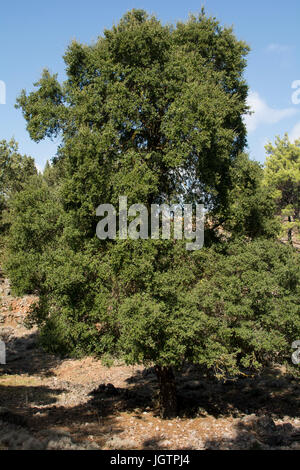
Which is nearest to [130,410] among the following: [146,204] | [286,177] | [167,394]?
[167,394]

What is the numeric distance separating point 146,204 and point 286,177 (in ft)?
90.1

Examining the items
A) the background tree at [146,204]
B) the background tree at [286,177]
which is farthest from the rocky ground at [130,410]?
the background tree at [286,177]

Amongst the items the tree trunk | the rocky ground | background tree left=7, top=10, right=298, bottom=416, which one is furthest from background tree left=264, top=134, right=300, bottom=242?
the tree trunk

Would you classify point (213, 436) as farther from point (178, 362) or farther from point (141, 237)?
point (141, 237)

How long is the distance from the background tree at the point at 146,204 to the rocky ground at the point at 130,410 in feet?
6.68

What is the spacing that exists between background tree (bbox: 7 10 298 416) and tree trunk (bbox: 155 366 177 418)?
5 centimetres

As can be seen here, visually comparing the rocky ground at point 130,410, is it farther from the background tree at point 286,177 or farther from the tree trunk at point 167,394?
the background tree at point 286,177

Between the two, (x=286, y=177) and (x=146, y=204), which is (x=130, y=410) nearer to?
(x=146, y=204)

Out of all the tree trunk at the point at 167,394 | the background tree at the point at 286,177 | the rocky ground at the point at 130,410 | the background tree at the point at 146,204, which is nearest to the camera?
the rocky ground at the point at 130,410

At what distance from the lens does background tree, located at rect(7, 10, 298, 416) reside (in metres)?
11.8

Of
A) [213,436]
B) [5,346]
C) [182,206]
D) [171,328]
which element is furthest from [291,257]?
Result: [5,346]

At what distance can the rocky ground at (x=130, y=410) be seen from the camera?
447 inches

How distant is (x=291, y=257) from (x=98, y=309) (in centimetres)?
745

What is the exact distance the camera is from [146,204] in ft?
44.7
